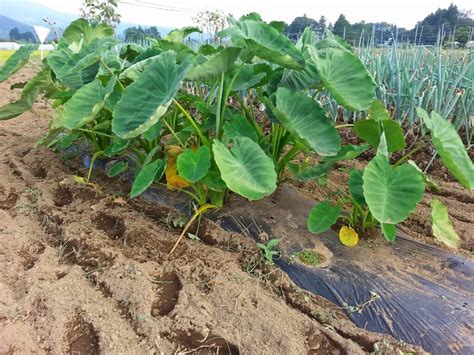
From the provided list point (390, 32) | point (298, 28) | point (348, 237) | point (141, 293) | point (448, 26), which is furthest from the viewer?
point (298, 28)

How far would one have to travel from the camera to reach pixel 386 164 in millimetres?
1232

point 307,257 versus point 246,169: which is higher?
point 246,169

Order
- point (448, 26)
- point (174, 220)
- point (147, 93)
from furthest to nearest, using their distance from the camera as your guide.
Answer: point (448, 26) < point (174, 220) < point (147, 93)

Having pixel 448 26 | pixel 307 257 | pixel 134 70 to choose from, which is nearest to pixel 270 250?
pixel 307 257

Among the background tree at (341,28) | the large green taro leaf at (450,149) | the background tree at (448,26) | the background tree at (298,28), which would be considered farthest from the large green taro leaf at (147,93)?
the background tree at (341,28)

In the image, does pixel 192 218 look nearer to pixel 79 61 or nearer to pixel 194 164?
pixel 194 164

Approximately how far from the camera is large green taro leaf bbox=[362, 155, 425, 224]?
1.13m

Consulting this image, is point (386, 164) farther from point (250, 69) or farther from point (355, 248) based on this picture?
point (250, 69)

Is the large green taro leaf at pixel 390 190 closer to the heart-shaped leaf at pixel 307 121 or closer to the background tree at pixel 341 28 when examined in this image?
the heart-shaped leaf at pixel 307 121

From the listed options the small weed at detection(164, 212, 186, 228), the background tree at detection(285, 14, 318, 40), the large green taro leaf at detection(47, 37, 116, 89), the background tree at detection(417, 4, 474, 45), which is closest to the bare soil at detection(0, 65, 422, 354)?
the small weed at detection(164, 212, 186, 228)

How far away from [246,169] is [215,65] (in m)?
0.37

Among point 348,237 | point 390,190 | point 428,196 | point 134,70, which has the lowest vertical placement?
point 428,196

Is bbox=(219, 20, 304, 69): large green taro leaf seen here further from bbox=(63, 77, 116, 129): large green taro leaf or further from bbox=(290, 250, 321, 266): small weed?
bbox=(290, 250, 321, 266): small weed

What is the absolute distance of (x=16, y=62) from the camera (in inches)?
71.7
